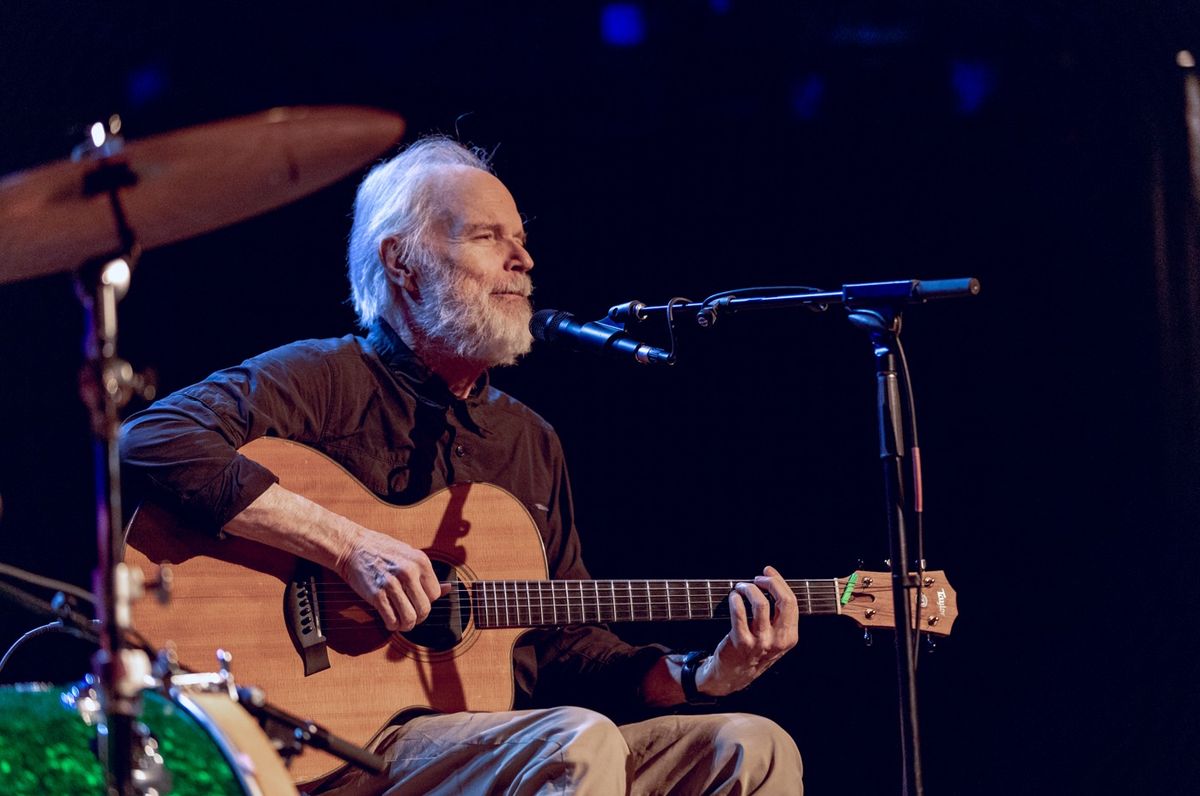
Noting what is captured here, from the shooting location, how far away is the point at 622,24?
4047mm

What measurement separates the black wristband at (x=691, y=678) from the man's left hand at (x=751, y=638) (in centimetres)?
2

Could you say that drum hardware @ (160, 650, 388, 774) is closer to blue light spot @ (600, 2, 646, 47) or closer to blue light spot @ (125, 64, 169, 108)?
blue light spot @ (125, 64, 169, 108)

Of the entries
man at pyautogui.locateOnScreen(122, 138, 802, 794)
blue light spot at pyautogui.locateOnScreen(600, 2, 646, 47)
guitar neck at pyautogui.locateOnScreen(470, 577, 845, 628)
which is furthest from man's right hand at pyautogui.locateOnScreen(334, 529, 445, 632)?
blue light spot at pyautogui.locateOnScreen(600, 2, 646, 47)

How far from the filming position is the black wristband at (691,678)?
311 centimetres

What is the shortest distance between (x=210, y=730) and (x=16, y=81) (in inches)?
98.4

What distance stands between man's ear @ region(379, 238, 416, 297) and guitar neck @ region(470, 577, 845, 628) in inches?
41.6

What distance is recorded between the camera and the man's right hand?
2670mm

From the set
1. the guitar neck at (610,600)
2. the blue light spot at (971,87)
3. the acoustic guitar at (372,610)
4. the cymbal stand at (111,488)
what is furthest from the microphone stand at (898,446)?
the blue light spot at (971,87)

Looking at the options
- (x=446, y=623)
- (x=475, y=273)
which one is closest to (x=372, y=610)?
(x=446, y=623)

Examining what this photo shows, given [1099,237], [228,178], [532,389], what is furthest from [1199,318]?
[228,178]

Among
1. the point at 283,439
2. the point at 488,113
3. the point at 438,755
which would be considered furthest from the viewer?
the point at 488,113

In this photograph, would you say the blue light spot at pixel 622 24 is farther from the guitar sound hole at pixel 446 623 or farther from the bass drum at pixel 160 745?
the bass drum at pixel 160 745

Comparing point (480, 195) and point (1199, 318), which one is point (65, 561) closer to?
point (480, 195)

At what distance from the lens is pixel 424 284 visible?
3.43 metres
